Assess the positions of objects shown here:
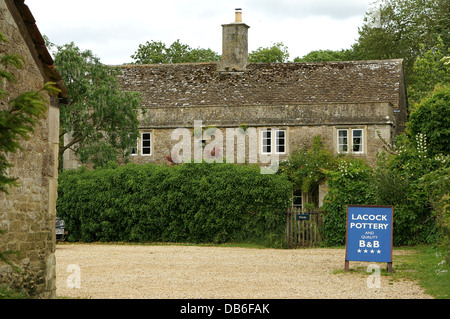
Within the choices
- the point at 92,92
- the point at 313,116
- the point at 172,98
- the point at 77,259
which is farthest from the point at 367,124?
the point at 77,259

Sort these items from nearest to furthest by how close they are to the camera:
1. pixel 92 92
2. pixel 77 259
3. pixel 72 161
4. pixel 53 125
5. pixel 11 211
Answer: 1. pixel 11 211
2. pixel 53 125
3. pixel 77 259
4. pixel 92 92
5. pixel 72 161

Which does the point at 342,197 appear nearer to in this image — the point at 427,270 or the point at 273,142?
A: the point at 427,270

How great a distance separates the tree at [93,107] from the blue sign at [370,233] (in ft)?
49.0

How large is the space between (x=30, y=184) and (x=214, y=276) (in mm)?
4996

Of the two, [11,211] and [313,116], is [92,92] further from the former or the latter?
[11,211]

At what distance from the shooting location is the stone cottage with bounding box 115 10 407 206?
31094 millimetres

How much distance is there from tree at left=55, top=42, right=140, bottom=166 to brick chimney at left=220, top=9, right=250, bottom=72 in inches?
306

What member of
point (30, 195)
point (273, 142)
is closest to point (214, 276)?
point (30, 195)

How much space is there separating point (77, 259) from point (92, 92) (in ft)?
36.1

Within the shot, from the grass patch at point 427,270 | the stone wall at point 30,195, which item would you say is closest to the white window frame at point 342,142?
the grass patch at point 427,270

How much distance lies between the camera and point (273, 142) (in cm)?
3170

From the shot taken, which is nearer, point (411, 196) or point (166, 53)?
point (411, 196)

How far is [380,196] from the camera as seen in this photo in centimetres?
2125

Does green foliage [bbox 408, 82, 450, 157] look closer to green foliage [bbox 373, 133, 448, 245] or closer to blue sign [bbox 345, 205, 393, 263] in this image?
green foliage [bbox 373, 133, 448, 245]
